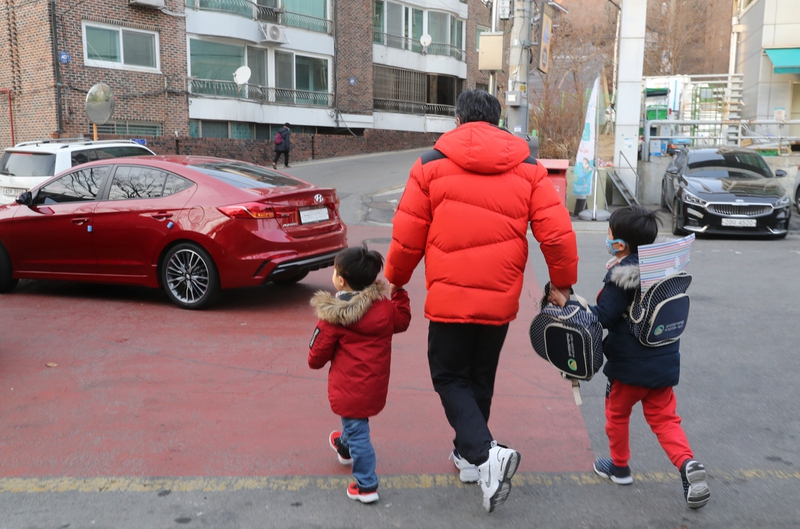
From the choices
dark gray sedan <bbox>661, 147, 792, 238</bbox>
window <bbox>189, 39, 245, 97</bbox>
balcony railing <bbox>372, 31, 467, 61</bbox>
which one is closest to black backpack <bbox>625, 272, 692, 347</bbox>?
dark gray sedan <bbox>661, 147, 792, 238</bbox>

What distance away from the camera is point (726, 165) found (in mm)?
15234

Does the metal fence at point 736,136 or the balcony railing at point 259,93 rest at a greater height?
the balcony railing at point 259,93

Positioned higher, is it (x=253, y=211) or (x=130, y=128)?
(x=130, y=128)

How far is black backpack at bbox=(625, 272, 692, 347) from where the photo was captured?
348 cm

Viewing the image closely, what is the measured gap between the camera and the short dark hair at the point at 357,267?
11.9ft

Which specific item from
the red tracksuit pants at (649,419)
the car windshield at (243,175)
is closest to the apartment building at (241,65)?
the car windshield at (243,175)

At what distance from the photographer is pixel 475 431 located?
140 inches

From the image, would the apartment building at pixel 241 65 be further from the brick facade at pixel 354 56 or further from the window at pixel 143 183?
the window at pixel 143 183

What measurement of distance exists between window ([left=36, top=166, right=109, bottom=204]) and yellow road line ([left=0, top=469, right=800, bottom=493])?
16.3ft

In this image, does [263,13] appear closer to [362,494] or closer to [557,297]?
[557,297]

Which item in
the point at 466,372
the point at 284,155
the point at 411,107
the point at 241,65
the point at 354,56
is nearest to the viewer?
the point at 466,372

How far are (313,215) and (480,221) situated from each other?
4.70 m

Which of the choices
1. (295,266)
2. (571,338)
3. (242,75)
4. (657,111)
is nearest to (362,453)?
(571,338)

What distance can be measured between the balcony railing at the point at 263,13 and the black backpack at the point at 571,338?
27.1 m
